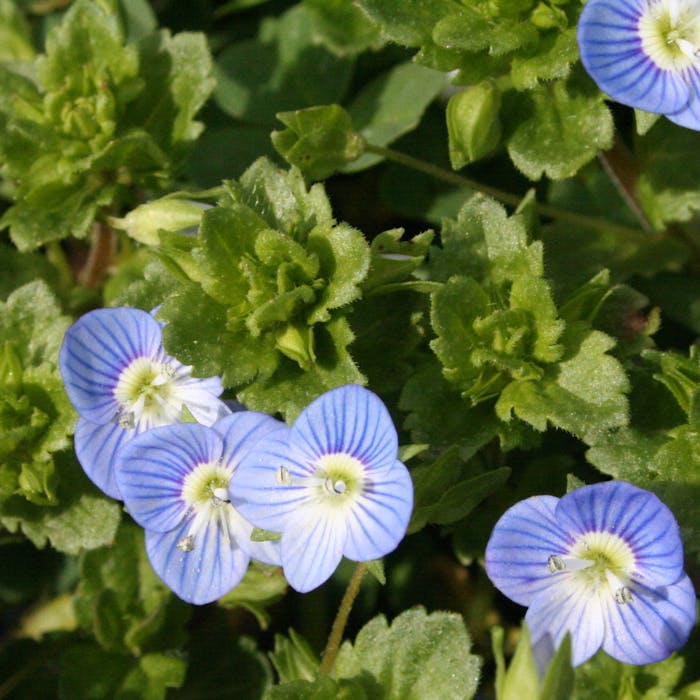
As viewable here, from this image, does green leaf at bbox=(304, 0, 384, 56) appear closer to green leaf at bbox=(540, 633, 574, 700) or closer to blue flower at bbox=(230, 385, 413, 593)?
blue flower at bbox=(230, 385, 413, 593)

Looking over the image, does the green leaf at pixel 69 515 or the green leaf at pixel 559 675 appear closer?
the green leaf at pixel 559 675

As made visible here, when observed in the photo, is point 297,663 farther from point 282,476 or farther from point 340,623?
point 282,476

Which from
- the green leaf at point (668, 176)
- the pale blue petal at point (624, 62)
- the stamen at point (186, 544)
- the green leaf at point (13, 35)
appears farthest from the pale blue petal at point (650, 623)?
the green leaf at point (13, 35)

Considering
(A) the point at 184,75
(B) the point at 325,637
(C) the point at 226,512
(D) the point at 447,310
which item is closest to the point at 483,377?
(D) the point at 447,310

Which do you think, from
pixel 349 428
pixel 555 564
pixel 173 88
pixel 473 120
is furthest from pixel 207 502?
pixel 173 88

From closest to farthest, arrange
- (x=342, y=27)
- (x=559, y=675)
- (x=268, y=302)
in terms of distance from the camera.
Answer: (x=559, y=675)
(x=268, y=302)
(x=342, y=27)

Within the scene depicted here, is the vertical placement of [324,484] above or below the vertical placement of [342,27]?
below

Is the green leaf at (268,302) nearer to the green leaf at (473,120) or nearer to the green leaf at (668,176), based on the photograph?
the green leaf at (473,120)

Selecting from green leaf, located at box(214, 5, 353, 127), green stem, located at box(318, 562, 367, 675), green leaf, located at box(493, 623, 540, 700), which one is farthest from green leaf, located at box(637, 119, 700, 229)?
green leaf, located at box(493, 623, 540, 700)
